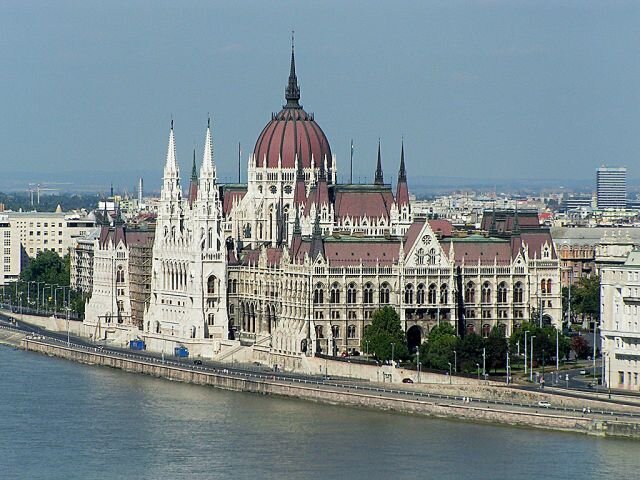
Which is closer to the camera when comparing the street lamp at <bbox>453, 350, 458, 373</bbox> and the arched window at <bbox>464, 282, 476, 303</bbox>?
the street lamp at <bbox>453, 350, 458, 373</bbox>

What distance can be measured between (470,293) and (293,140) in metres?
18.7

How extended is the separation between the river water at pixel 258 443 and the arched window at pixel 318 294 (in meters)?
9.35

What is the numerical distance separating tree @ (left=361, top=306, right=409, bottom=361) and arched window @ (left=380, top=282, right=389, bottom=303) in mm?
1418

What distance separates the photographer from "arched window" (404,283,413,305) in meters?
126

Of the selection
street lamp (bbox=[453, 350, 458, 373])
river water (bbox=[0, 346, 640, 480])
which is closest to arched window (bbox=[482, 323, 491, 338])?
street lamp (bbox=[453, 350, 458, 373])

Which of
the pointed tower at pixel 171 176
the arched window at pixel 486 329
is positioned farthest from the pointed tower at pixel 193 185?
the arched window at pixel 486 329

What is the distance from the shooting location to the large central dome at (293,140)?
142625 mm

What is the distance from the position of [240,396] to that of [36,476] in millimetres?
23805

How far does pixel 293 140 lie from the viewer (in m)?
142

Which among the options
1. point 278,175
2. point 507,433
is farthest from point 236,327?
point 507,433

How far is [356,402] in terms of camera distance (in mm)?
109562

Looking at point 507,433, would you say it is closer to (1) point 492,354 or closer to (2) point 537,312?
(1) point 492,354

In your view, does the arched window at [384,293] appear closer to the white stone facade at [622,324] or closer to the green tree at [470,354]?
the green tree at [470,354]

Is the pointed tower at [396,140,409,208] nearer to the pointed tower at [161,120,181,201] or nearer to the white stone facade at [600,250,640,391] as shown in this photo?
the pointed tower at [161,120,181,201]
